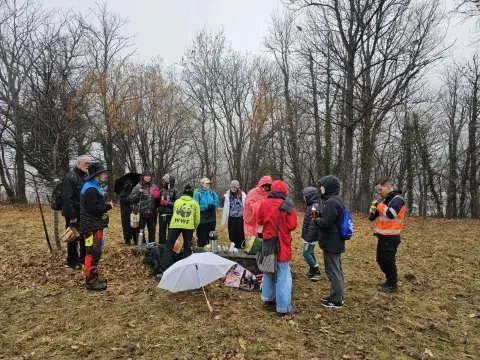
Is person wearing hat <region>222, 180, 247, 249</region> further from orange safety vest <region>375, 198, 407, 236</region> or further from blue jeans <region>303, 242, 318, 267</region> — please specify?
orange safety vest <region>375, 198, 407, 236</region>

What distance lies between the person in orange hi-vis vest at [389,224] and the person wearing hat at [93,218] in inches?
185

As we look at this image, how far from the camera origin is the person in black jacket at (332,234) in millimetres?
5051

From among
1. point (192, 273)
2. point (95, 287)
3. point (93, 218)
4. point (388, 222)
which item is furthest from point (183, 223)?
point (388, 222)

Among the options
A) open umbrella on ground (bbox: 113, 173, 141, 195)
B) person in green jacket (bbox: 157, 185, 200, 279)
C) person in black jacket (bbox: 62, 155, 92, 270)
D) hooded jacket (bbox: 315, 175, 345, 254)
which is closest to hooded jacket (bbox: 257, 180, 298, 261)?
hooded jacket (bbox: 315, 175, 345, 254)

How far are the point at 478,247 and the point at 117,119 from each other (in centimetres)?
2078

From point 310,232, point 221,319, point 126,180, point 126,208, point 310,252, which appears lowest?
point 221,319

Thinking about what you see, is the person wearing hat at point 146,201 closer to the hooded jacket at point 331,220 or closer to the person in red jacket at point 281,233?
the person in red jacket at point 281,233

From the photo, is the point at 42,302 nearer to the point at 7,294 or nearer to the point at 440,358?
the point at 7,294

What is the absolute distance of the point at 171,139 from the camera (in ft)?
88.3

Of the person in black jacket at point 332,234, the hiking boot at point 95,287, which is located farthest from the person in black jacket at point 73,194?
the person in black jacket at point 332,234

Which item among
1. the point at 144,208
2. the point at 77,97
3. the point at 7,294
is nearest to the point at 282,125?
the point at 77,97

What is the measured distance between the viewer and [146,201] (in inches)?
322

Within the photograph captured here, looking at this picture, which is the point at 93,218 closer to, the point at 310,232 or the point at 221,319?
the point at 221,319

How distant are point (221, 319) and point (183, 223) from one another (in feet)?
6.36
